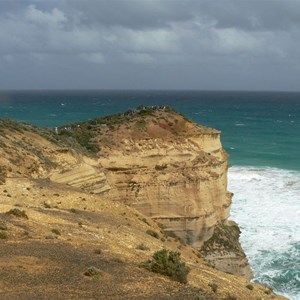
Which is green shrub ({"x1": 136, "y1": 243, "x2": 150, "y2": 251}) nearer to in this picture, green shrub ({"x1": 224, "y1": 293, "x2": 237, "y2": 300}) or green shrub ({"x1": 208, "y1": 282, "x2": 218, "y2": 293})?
green shrub ({"x1": 208, "y1": 282, "x2": 218, "y2": 293})

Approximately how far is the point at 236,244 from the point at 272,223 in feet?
40.3

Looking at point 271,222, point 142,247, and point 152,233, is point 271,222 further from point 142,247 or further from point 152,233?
point 142,247

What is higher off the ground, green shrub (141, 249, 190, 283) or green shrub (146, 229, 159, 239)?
green shrub (141, 249, 190, 283)

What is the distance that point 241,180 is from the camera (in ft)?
187

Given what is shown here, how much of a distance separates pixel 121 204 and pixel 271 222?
2270 centimetres

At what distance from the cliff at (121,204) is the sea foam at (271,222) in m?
3.36

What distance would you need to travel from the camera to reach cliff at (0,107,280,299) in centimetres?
1199

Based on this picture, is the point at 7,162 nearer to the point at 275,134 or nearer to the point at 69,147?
the point at 69,147

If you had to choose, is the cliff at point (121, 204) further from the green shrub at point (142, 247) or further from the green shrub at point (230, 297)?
the green shrub at point (230, 297)

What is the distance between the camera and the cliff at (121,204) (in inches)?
472

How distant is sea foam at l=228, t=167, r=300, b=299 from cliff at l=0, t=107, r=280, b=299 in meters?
3.36

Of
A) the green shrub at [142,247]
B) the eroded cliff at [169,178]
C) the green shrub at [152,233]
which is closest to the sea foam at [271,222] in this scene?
the eroded cliff at [169,178]

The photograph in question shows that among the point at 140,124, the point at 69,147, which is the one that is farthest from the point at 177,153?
the point at 69,147

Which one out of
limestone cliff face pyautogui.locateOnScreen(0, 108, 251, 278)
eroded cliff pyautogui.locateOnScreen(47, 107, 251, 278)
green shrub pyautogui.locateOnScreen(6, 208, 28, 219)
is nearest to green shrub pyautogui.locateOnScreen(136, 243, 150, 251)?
green shrub pyautogui.locateOnScreen(6, 208, 28, 219)
